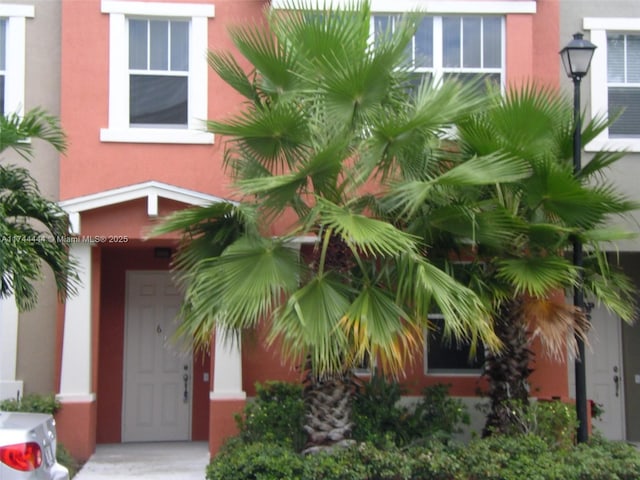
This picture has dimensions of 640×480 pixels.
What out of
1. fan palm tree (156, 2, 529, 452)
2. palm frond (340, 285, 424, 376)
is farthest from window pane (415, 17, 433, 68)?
palm frond (340, 285, 424, 376)

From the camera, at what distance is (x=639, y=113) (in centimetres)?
1212

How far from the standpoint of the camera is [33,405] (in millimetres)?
10156

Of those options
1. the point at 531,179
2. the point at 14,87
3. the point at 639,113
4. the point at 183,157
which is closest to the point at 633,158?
the point at 639,113

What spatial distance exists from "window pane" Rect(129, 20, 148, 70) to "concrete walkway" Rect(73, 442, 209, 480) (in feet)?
17.5

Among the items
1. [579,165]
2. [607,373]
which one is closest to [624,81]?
[579,165]

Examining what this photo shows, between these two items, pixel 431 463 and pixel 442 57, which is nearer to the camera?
pixel 431 463

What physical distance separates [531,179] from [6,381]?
7311 mm

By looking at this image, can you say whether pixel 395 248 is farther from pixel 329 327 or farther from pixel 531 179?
pixel 531 179

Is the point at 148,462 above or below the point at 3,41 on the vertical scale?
below

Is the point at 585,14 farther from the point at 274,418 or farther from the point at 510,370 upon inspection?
the point at 274,418

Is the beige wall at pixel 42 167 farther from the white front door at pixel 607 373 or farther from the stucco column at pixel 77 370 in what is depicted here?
the white front door at pixel 607 373

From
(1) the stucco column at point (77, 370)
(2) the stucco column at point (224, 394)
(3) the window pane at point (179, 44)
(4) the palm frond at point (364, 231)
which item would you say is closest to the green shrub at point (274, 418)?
(2) the stucco column at point (224, 394)

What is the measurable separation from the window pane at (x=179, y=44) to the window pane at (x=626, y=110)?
6.19 meters

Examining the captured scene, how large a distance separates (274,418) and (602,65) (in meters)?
6.96
